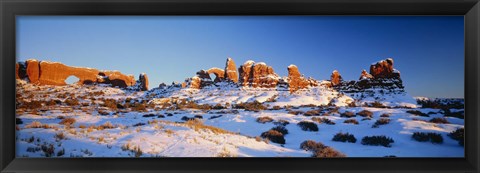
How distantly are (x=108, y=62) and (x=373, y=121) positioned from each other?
2.78 metres

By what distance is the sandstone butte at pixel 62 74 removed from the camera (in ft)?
7.61

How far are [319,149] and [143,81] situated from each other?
1.94 meters

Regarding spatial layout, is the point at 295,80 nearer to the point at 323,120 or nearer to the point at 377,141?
the point at 323,120

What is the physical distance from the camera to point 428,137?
2371 millimetres

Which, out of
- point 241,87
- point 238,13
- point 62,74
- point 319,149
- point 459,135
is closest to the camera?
point 238,13

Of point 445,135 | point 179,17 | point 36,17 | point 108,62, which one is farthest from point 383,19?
point 36,17

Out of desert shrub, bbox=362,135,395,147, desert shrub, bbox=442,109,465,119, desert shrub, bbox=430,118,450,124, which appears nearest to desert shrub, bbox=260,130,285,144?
desert shrub, bbox=362,135,395,147

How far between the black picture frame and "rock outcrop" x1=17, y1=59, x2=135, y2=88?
0.58 ft

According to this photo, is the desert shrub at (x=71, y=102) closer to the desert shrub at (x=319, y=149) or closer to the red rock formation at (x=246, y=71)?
the red rock formation at (x=246, y=71)

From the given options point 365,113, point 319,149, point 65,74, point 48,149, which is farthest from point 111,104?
point 365,113

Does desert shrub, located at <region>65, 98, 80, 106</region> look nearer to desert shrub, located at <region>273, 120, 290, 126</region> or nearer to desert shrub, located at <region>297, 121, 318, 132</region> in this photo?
desert shrub, located at <region>273, 120, 290, 126</region>

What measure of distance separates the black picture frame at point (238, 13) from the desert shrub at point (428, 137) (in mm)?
176

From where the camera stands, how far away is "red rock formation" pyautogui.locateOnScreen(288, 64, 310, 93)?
268 centimetres

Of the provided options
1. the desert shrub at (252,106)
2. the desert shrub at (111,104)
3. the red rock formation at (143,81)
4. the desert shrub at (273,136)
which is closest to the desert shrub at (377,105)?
the desert shrub at (273,136)
